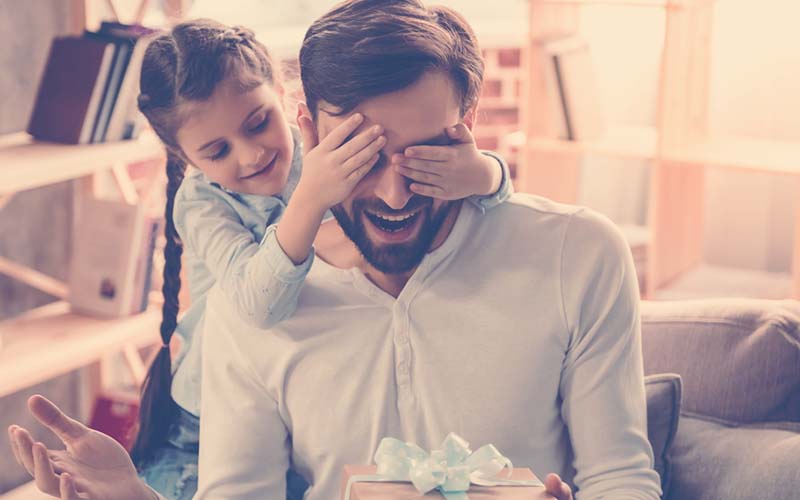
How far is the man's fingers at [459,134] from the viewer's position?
1351 mm

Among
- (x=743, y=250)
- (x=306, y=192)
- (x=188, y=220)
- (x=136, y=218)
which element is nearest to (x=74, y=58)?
(x=136, y=218)

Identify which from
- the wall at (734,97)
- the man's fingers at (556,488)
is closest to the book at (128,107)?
the wall at (734,97)

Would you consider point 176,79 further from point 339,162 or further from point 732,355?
point 732,355

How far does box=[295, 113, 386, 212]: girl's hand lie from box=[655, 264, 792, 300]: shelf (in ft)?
6.48

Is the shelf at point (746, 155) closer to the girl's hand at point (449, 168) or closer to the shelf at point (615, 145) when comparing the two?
the shelf at point (615, 145)

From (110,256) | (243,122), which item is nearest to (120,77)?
(110,256)

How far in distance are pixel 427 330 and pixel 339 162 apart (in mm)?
A: 247

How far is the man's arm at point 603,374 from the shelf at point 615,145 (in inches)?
72.6

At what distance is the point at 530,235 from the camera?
4.71ft

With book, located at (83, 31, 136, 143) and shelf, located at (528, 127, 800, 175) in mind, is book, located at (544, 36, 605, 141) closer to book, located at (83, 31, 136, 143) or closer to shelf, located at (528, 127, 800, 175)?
shelf, located at (528, 127, 800, 175)

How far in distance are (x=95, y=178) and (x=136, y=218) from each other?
0.29 metres

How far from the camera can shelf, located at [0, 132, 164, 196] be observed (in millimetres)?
2332

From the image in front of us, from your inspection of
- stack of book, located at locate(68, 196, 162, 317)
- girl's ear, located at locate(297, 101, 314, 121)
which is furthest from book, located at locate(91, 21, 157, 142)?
girl's ear, located at locate(297, 101, 314, 121)

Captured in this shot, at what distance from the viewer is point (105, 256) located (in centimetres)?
275
